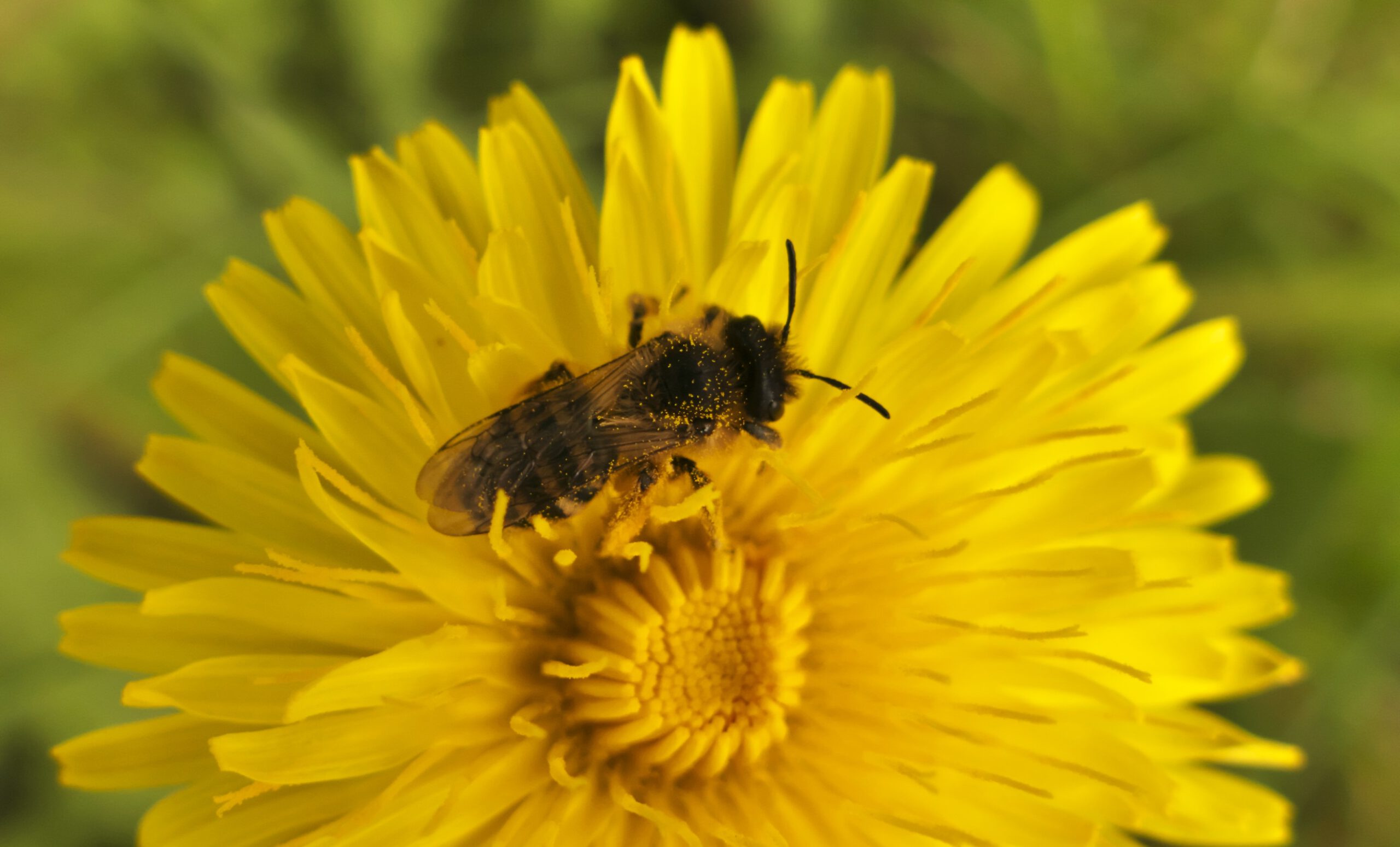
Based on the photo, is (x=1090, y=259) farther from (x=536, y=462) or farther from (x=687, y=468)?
(x=536, y=462)

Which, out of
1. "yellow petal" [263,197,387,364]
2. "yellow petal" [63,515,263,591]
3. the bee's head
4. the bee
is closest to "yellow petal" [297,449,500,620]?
the bee

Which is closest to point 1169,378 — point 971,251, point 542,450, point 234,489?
point 971,251

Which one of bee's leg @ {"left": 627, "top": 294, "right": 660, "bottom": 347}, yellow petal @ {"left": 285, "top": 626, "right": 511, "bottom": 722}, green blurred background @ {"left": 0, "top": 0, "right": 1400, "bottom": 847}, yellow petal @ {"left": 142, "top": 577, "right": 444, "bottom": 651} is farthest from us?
green blurred background @ {"left": 0, "top": 0, "right": 1400, "bottom": 847}

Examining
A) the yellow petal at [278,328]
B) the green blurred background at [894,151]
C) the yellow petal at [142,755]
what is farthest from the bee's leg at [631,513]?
the green blurred background at [894,151]

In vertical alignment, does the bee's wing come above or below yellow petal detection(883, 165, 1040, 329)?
below

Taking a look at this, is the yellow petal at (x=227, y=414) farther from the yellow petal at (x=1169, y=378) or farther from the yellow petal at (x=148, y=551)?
the yellow petal at (x=1169, y=378)

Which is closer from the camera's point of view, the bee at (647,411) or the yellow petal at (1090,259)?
the bee at (647,411)

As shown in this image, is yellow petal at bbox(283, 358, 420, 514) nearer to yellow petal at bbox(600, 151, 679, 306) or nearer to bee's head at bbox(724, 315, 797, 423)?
yellow petal at bbox(600, 151, 679, 306)
